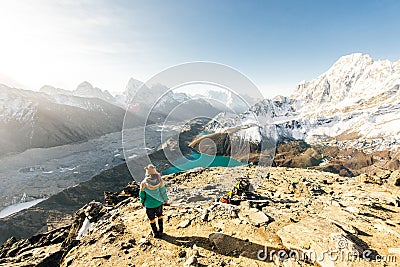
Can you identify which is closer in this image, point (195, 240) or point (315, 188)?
point (195, 240)

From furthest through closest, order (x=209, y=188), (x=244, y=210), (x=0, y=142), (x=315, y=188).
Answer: (x=0, y=142), (x=209, y=188), (x=315, y=188), (x=244, y=210)

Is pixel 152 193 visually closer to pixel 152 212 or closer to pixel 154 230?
pixel 152 212

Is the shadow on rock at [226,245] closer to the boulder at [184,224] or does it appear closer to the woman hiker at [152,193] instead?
the boulder at [184,224]

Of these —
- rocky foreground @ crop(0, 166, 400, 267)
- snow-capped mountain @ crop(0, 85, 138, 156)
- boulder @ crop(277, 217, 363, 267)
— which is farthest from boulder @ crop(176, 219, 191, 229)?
snow-capped mountain @ crop(0, 85, 138, 156)

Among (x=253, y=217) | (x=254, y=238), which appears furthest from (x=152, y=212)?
(x=253, y=217)

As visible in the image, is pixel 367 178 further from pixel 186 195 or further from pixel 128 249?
pixel 128 249

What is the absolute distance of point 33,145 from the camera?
143375 millimetres

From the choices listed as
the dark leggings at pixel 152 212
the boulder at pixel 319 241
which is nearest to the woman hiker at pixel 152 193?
the dark leggings at pixel 152 212

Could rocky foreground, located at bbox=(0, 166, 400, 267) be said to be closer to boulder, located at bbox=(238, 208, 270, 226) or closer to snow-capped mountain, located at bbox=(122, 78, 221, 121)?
boulder, located at bbox=(238, 208, 270, 226)

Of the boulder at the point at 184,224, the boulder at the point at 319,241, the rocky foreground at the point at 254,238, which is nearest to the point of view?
the boulder at the point at 319,241

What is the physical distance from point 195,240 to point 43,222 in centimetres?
5527

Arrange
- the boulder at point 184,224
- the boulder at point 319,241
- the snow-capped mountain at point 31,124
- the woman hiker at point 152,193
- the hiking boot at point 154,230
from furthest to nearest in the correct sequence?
the snow-capped mountain at point 31,124
the boulder at point 184,224
the hiking boot at point 154,230
the woman hiker at point 152,193
the boulder at point 319,241

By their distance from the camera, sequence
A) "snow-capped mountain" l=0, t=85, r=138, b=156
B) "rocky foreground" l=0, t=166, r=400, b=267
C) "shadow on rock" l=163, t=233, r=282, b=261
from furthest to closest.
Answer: "snow-capped mountain" l=0, t=85, r=138, b=156 → "shadow on rock" l=163, t=233, r=282, b=261 → "rocky foreground" l=0, t=166, r=400, b=267

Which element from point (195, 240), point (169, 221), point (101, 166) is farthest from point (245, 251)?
point (101, 166)
